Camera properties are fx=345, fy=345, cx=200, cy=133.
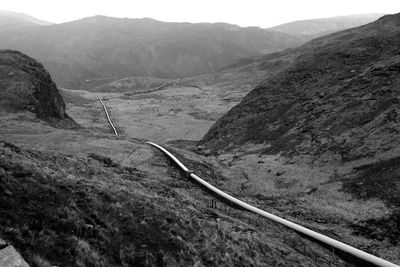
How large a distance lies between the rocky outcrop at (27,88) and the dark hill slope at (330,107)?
15092mm

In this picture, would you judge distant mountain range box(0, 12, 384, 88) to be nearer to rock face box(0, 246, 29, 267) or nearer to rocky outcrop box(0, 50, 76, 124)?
rocky outcrop box(0, 50, 76, 124)

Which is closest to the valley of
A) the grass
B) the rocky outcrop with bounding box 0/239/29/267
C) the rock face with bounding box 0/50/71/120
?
the grass

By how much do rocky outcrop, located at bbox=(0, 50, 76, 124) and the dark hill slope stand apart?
15092 mm

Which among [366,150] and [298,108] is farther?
[298,108]

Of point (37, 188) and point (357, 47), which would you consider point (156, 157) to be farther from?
point (357, 47)

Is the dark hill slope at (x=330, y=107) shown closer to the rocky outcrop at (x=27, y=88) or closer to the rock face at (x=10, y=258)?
the rock face at (x=10, y=258)

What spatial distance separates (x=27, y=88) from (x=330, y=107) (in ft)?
82.2

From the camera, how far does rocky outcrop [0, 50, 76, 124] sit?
2836 centimetres

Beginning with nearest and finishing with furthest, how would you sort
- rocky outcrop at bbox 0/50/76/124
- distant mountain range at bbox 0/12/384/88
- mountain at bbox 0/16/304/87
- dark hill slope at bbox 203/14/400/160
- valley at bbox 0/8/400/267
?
valley at bbox 0/8/400/267, dark hill slope at bbox 203/14/400/160, rocky outcrop at bbox 0/50/76/124, distant mountain range at bbox 0/12/384/88, mountain at bbox 0/16/304/87

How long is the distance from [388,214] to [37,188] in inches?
406

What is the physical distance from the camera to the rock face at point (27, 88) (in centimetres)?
2838

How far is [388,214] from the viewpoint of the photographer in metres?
11.1

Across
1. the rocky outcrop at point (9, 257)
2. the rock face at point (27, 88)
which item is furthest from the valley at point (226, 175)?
the rocky outcrop at point (9, 257)

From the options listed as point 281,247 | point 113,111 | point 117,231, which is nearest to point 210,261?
point 117,231
